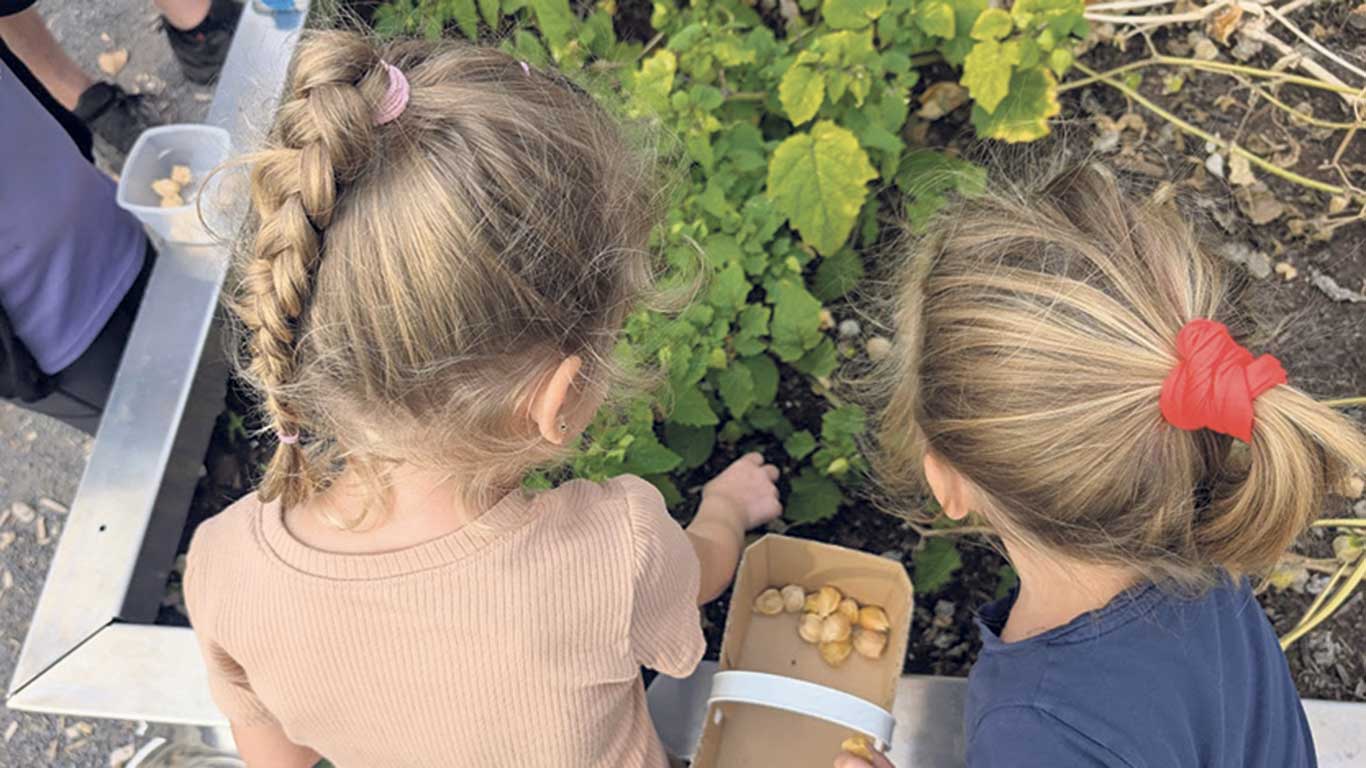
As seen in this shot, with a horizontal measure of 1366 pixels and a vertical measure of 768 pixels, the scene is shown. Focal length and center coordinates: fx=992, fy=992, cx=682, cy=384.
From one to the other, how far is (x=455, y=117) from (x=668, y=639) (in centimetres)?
64

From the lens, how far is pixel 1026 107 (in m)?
1.75

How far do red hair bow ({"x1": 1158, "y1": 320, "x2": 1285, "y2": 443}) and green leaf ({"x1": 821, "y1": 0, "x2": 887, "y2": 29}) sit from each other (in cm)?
97

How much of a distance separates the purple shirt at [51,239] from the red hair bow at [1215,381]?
164 cm

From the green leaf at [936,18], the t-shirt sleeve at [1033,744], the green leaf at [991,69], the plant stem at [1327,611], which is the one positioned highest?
the green leaf at [936,18]

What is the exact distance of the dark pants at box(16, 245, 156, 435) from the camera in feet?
5.72

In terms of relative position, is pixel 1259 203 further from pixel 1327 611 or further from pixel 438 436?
pixel 438 436

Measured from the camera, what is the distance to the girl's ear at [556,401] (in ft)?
3.09

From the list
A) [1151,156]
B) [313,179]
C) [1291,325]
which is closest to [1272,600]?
[1291,325]

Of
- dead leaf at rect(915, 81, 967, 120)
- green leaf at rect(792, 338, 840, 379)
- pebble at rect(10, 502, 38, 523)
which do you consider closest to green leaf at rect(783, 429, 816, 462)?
green leaf at rect(792, 338, 840, 379)

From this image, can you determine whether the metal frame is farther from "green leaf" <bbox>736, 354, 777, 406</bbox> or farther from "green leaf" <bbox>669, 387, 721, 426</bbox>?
"green leaf" <bbox>736, 354, 777, 406</bbox>

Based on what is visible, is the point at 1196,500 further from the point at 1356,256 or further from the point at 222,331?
the point at 222,331

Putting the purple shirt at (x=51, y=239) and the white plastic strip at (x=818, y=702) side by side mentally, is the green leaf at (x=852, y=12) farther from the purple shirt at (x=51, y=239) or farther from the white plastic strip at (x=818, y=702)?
the purple shirt at (x=51, y=239)

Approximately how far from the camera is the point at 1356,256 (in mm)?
1901

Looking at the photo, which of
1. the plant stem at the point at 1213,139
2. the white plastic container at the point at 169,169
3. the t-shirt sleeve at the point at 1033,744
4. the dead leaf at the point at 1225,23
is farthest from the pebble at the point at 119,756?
the dead leaf at the point at 1225,23
